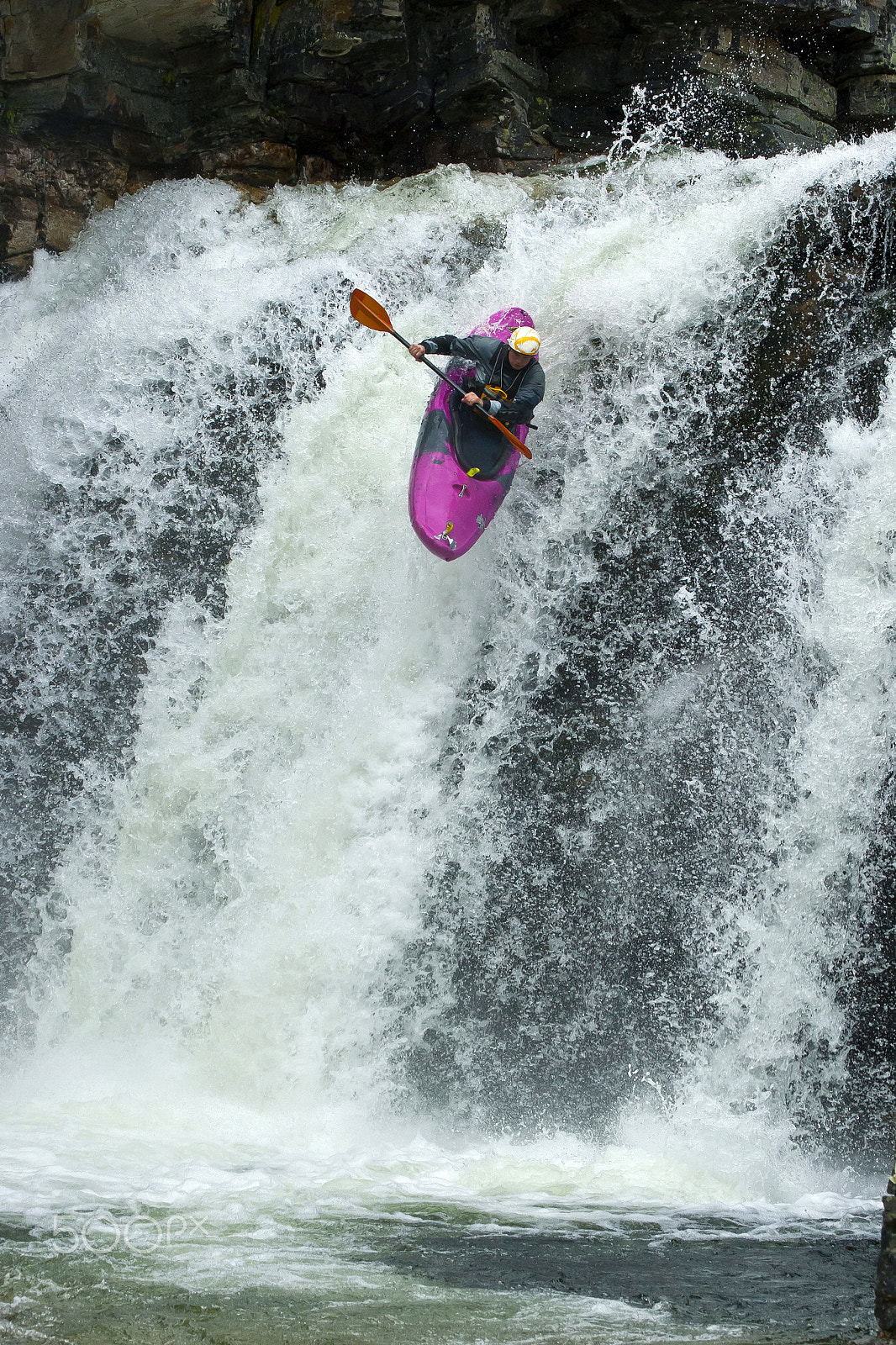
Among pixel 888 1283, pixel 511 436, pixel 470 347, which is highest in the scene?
pixel 470 347

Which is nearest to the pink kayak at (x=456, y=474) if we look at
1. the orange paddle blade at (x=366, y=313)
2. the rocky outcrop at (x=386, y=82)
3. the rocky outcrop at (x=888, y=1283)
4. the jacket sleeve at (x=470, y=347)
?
the jacket sleeve at (x=470, y=347)

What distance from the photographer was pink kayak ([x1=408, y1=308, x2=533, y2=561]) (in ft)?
16.3

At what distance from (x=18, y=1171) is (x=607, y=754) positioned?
2.79 meters

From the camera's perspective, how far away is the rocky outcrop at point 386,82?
8.06 m

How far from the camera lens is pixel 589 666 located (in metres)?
5.08

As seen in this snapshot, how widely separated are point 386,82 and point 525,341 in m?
4.64

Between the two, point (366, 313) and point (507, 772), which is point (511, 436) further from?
point (507, 772)

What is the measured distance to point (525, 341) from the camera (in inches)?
197

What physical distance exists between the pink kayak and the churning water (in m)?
0.22

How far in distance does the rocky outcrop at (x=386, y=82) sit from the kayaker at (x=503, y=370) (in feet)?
12.3

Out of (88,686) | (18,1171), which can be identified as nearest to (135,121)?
(88,686)

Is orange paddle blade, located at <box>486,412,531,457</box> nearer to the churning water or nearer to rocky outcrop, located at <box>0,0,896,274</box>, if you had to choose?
the churning water

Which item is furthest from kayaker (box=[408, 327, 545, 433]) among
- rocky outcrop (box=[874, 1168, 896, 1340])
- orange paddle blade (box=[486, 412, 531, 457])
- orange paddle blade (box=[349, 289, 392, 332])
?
rocky outcrop (box=[874, 1168, 896, 1340])

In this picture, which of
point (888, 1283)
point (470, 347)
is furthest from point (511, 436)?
point (888, 1283)
